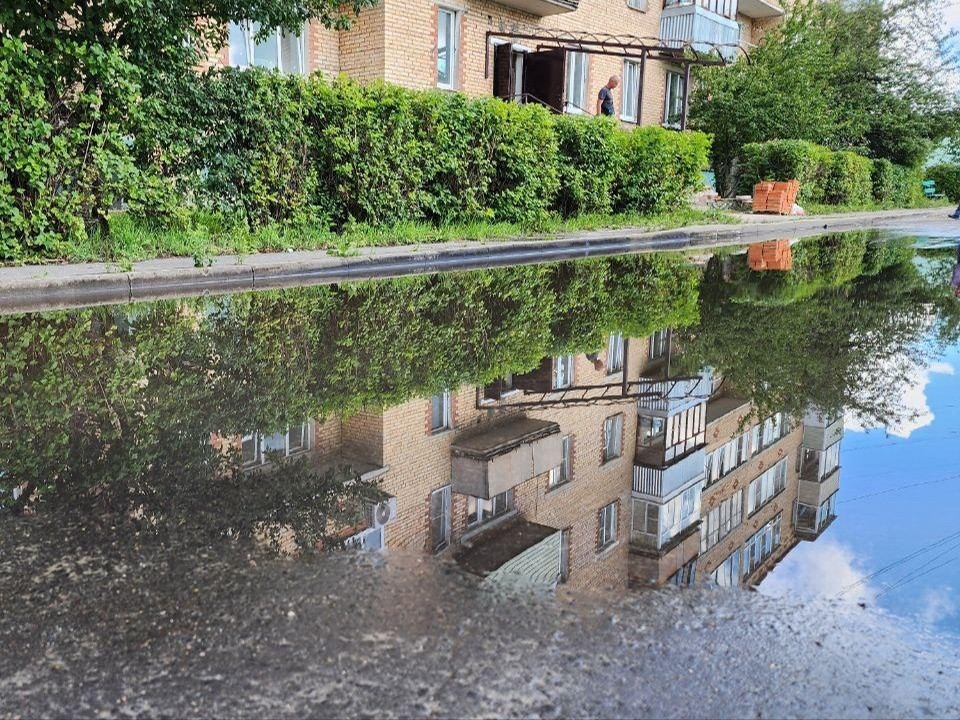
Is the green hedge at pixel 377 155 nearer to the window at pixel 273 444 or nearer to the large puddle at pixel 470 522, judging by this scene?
the large puddle at pixel 470 522

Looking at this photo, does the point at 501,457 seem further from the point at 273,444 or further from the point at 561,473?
the point at 273,444

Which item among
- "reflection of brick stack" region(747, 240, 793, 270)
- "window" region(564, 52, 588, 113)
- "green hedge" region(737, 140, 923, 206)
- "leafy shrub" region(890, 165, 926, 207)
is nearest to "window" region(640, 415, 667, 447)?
"reflection of brick stack" region(747, 240, 793, 270)

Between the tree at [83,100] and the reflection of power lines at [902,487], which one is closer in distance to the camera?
the reflection of power lines at [902,487]

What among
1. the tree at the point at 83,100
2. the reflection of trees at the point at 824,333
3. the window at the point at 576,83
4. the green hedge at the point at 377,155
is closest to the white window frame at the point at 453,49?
the window at the point at 576,83

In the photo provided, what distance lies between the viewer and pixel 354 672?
2104 millimetres

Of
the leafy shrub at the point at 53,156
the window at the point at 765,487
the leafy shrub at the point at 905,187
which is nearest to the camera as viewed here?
the window at the point at 765,487

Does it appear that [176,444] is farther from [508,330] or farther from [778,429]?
[508,330]

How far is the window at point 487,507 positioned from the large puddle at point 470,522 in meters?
0.02

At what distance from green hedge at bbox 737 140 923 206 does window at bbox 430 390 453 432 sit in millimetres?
26422

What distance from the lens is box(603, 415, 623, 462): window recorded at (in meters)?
4.07

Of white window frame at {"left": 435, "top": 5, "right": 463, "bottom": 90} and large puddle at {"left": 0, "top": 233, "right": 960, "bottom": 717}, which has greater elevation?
white window frame at {"left": 435, "top": 5, "right": 463, "bottom": 90}

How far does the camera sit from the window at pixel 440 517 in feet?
10.00

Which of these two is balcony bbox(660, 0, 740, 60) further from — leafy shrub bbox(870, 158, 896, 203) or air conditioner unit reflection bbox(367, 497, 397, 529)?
air conditioner unit reflection bbox(367, 497, 397, 529)

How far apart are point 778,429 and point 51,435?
11.8 feet
